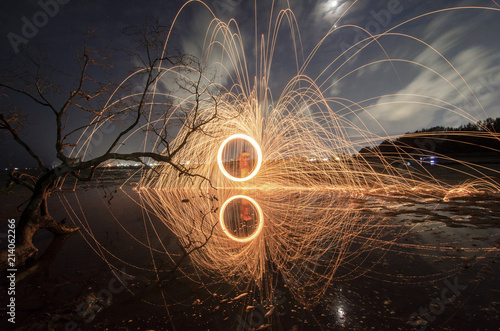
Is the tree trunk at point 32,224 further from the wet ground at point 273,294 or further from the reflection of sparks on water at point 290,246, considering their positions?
the reflection of sparks on water at point 290,246

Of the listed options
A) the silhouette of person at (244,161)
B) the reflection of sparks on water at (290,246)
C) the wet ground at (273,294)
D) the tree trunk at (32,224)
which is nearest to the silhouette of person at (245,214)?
the reflection of sparks on water at (290,246)

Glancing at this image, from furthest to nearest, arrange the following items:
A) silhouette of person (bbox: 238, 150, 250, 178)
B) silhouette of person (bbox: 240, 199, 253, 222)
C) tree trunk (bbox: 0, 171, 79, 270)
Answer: silhouette of person (bbox: 238, 150, 250, 178) → silhouette of person (bbox: 240, 199, 253, 222) → tree trunk (bbox: 0, 171, 79, 270)

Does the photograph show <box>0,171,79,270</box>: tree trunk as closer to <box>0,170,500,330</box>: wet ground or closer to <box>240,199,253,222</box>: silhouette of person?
<box>0,170,500,330</box>: wet ground

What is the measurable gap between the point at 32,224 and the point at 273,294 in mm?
5085

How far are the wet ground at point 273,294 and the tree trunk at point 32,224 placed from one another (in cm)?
28

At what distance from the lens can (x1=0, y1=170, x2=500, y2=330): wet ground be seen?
2309mm

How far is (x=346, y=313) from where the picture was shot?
94.7 inches

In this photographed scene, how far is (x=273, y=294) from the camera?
9.29ft

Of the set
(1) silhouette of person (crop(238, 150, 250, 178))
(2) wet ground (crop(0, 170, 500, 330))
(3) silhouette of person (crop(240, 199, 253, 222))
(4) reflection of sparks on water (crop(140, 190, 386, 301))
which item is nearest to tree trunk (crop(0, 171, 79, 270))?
(2) wet ground (crop(0, 170, 500, 330))

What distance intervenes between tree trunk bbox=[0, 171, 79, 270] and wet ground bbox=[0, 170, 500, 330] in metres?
0.28

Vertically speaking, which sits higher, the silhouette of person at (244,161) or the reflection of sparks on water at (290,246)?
the silhouette of person at (244,161)

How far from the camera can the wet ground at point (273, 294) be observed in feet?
7.57

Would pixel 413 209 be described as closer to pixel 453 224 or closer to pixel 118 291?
pixel 453 224

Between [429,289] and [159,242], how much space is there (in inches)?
193
